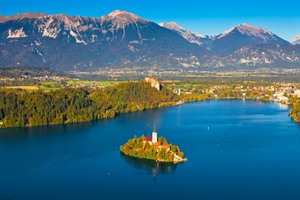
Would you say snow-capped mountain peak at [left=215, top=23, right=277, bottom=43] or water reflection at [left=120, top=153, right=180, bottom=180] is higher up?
snow-capped mountain peak at [left=215, top=23, right=277, bottom=43]

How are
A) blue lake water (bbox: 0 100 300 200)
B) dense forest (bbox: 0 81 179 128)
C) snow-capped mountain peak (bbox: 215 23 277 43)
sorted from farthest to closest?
1. snow-capped mountain peak (bbox: 215 23 277 43)
2. dense forest (bbox: 0 81 179 128)
3. blue lake water (bbox: 0 100 300 200)

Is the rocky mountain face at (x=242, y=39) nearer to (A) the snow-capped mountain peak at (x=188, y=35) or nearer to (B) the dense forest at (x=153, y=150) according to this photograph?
(A) the snow-capped mountain peak at (x=188, y=35)

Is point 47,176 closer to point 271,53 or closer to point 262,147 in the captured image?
point 262,147

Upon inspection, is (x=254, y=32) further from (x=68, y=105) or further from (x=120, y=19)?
(x=68, y=105)

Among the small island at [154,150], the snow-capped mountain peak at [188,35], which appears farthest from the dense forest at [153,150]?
the snow-capped mountain peak at [188,35]

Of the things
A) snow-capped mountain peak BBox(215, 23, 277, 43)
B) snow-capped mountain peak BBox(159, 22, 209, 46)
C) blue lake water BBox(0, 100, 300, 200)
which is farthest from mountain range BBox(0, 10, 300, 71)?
blue lake water BBox(0, 100, 300, 200)

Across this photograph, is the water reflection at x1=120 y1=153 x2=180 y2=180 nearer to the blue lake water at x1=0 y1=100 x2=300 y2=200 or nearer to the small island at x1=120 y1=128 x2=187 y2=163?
the blue lake water at x1=0 y1=100 x2=300 y2=200

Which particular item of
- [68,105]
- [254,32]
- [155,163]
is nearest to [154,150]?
[155,163]
